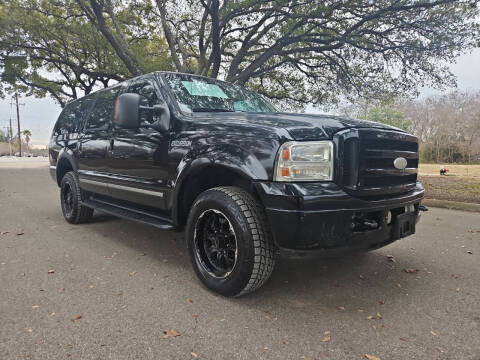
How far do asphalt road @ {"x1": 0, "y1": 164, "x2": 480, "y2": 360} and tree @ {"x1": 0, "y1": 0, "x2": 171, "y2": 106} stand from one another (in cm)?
1263

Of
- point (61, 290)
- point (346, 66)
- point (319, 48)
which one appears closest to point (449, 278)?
point (61, 290)

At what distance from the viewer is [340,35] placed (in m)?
12.4

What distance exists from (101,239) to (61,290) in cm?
156

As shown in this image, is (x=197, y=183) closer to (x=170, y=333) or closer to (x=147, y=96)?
(x=147, y=96)

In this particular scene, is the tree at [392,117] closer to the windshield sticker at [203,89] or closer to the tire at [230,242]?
the windshield sticker at [203,89]

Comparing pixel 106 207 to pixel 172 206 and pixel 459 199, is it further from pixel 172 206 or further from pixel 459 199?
pixel 459 199

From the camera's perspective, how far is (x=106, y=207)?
13.4 ft

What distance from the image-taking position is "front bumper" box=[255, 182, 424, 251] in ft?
7.09

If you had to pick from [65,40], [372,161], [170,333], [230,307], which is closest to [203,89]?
[372,161]

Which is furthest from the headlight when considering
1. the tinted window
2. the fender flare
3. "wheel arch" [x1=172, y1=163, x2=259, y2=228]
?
the tinted window

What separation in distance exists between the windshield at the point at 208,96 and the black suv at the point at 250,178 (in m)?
0.02

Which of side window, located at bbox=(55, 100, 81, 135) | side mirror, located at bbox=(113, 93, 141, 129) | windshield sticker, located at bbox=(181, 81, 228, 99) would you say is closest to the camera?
side mirror, located at bbox=(113, 93, 141, 129)

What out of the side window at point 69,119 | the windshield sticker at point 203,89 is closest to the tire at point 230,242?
the windshield sticker at point 203,89

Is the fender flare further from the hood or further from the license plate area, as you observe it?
the license plate area
